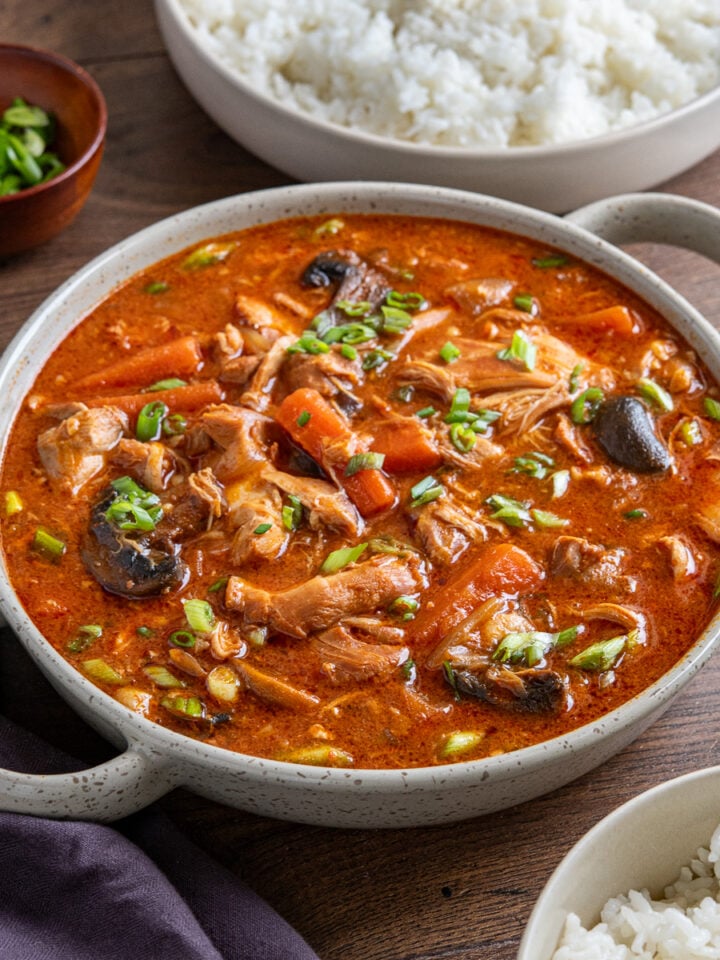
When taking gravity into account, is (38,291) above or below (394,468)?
below

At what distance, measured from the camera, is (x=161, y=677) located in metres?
3.09

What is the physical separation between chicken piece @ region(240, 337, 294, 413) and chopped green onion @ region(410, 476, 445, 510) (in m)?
0.56

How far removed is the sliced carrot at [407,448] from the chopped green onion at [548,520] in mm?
337

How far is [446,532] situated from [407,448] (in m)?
0.31

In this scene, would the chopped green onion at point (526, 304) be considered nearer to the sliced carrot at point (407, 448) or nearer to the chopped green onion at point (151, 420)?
the sliced carrot at point (407, 448)

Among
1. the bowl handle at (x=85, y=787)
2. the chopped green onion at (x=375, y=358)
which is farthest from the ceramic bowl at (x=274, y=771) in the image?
the chopped green onion at (x=375, y=358)

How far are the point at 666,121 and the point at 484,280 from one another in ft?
3.40

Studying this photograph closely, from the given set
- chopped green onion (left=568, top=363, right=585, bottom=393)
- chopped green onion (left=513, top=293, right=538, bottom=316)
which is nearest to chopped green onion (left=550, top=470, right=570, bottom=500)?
chopped green onion (left=568, top=363, right=585, bottom=393)

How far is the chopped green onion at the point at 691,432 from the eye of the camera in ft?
11.7

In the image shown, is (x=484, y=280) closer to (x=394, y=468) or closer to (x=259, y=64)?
(x=394, y=468)

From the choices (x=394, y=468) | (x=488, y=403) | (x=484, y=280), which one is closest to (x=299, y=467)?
(x=394, y=468)

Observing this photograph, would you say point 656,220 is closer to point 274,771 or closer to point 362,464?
point 362,464

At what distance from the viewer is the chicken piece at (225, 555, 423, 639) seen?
3168 millimetres

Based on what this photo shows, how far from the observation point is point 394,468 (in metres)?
3.51
